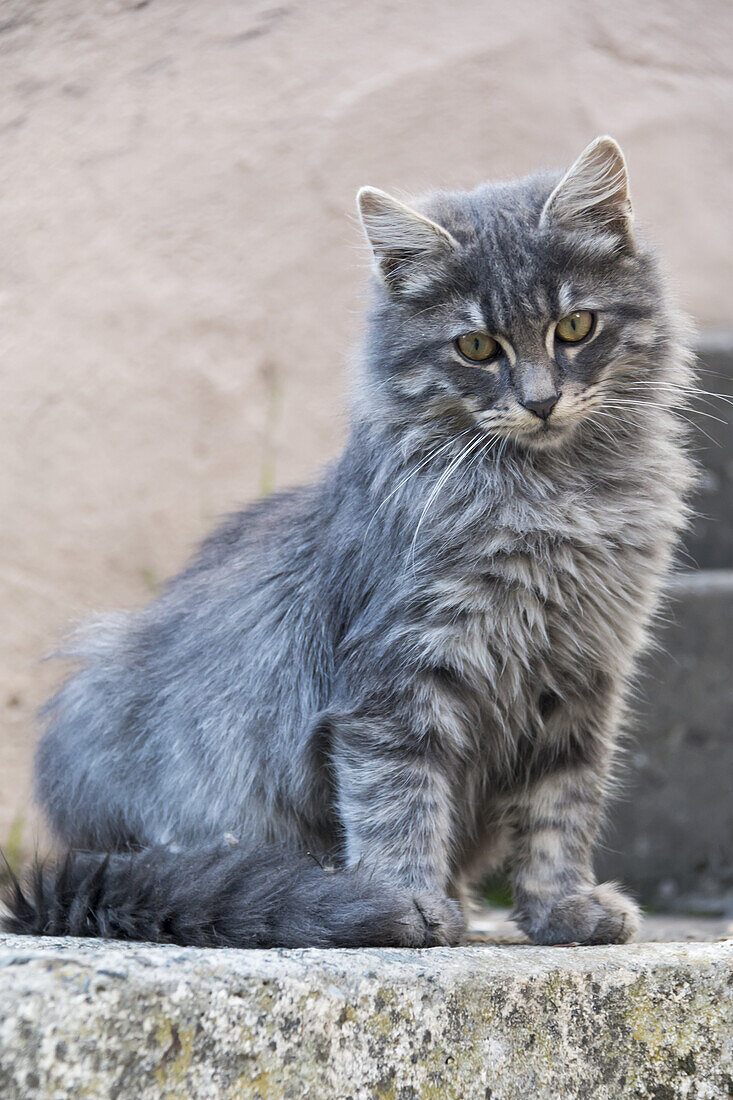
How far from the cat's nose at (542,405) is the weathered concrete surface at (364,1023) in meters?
0.90

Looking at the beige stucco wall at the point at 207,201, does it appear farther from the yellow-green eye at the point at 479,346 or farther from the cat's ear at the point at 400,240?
the yellow-green eye at the point at 479,346

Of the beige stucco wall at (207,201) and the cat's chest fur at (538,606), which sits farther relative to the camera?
the beige stucco wall at (207,201)

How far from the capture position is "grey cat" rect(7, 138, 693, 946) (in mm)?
1887

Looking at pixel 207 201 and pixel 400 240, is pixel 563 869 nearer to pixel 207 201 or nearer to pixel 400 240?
pixel 400 240

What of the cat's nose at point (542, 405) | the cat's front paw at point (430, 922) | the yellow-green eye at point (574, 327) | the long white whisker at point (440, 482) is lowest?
the cat's front paw at point (430, 922)

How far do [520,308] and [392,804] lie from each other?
3.01 feet

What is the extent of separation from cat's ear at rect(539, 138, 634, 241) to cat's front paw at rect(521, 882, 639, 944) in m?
1.27

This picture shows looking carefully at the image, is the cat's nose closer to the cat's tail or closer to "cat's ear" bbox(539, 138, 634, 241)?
"cat's ear" bbox(539, 138, 634, 241)

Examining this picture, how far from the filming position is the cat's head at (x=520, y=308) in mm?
1919

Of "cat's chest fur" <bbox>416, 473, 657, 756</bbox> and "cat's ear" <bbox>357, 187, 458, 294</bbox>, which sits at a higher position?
"cat's ear" <bbox>357, 187, 458, 294</bbox>

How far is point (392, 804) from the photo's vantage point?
1.89 m

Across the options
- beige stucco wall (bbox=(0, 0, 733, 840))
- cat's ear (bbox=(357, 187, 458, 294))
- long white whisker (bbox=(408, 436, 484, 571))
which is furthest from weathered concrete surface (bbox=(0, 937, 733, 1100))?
beige stucco wall (bbox=(0, 0, 733, 840))

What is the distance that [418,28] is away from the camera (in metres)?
3.88

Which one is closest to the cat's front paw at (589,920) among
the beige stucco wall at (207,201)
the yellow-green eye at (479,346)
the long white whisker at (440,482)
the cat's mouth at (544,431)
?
the long white whisker at (440,482)
